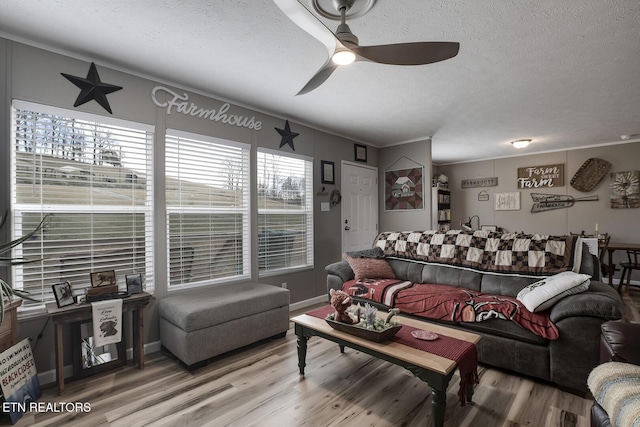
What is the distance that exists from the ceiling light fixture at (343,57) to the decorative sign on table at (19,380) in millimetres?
2626

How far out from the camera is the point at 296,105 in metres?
3.48

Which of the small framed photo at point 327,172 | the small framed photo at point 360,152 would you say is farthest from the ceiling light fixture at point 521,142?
the small framed photo at point 327,172

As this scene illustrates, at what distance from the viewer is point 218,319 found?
8.18 ft

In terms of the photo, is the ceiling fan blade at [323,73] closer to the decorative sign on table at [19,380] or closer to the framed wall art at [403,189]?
the decorative sign on table at [19,380]

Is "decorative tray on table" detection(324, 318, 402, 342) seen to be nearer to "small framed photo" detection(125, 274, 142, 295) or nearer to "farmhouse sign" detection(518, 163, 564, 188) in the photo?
"small framed photo" detection(125, 274, 142, 295)

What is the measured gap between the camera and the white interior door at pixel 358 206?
4.77 meters

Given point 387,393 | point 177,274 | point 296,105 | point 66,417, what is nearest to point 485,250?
point 387,393

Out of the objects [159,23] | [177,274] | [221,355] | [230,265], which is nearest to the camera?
Answer: [159,23]

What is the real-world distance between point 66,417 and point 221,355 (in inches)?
42.5

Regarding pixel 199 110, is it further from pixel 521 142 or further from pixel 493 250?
pixel 521 142

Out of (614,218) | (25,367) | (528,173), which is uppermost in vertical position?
(528,173)

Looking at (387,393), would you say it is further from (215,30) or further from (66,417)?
(215,30)

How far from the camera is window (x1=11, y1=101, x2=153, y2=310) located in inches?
85.7

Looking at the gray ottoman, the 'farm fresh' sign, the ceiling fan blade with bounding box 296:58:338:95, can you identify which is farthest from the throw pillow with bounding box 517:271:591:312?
the 'farm fresh' sign
